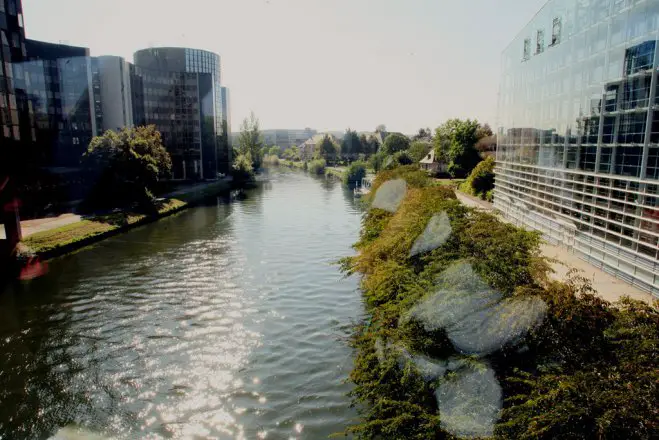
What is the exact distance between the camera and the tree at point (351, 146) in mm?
160675

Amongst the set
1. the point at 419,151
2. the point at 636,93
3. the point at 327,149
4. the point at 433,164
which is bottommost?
the point at 433,164

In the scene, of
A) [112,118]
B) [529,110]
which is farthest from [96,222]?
[112,118]

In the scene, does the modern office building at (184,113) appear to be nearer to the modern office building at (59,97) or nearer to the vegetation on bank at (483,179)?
the modern office building at (59,97)

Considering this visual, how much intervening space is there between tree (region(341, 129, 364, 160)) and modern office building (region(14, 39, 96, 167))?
9756 centimetres

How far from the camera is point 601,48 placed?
20812 millimetres

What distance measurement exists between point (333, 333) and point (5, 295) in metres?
18.2

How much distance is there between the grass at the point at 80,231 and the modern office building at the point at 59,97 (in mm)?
24783

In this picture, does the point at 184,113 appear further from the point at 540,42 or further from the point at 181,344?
the point at 181,344

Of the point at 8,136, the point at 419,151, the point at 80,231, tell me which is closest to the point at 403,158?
the point at 419,151

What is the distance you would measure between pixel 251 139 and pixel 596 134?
4750 inches

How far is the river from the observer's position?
44.6ft

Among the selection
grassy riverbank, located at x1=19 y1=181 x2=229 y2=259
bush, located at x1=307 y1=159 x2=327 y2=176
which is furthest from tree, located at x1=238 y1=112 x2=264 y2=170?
grassy riverbank, located at x1=19 y1=181 x2=229 y2=259

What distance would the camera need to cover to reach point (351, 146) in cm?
16162

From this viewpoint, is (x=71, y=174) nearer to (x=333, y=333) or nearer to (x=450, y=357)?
(x=333, y=333)
